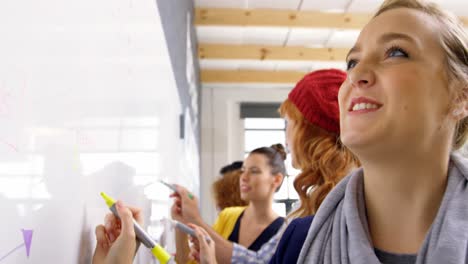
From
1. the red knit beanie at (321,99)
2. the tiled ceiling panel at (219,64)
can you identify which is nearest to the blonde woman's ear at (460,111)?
the red knit beanie at (321,99)

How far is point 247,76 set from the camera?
4.69 m

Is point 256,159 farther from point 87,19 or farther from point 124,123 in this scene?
point 87,19

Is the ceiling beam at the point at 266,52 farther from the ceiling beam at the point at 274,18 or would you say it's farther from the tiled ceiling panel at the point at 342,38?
the ceiling beam at the point at 274,18

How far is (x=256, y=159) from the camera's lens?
7.70ft

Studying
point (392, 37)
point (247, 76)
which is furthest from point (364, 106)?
point (247, 76)

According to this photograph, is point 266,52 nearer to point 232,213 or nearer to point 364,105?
point 232,213

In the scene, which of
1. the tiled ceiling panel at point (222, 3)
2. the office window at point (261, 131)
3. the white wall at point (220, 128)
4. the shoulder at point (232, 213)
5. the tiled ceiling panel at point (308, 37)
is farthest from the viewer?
the office window at point (261, 131)

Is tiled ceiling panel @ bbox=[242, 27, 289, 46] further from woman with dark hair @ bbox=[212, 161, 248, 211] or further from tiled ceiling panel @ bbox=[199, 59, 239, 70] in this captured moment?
woman with dark hair @ bbox=[212, 161, 248, 211]

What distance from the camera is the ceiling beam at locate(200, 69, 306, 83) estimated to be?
4645mm

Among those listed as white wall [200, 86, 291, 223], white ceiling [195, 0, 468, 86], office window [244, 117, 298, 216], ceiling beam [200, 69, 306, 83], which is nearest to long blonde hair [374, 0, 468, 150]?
white ceiling [195, 0, 468, 86]

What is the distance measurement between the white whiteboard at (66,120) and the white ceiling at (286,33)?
2321mm

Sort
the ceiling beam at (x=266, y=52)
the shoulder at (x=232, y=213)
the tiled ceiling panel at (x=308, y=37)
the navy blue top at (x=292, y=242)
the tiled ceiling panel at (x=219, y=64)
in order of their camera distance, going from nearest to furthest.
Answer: the navy blue top at (x=292, y=242) < the shoulder at (x=232, y=213) < the tiled ceiling panel at (x=308, y=37) < the ceiling beam at (x=266, y=52) < the tiled ceiling panel at (x=219, y=64)

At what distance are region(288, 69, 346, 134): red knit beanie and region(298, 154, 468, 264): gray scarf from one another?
1.29 ft

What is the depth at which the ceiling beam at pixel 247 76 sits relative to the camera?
4645mm
